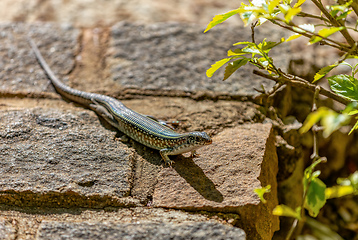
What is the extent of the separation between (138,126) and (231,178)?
118 centimetres

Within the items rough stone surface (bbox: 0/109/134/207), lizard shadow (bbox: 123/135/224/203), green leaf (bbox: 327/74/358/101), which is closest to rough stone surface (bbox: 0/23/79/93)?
rough stone surface (bbox: 0/109/134/207)

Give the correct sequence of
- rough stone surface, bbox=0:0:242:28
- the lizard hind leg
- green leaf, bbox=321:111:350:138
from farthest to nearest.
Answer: rough stone surface, bbox=0:0:242:28
the lizard hind leg
green leaf, bbox=321:111:350:138

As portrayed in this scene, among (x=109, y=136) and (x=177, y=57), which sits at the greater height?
(x=177, y=57)

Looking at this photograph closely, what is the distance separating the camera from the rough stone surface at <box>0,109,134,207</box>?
325 centimetres

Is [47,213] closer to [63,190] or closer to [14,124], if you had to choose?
[63,190]

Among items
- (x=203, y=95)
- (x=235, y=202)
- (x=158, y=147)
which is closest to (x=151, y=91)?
(x=203, y=95)

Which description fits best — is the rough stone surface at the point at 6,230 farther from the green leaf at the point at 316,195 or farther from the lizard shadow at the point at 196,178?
the green leaf at the point at 316,195

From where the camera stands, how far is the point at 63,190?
3.27 meters

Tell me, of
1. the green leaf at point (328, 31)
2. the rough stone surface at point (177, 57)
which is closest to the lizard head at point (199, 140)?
the rough stone surface at point (177, 57)

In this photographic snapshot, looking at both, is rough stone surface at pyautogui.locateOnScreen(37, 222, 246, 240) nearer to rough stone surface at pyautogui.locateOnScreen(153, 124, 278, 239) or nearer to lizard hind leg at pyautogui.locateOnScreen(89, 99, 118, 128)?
rough stone surface at pyautogui.locateOnScreen(153, 124, 278, 239)

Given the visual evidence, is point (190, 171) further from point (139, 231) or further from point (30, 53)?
point (30, 53)

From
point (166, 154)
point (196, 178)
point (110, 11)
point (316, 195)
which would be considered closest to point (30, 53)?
point (110, 11)

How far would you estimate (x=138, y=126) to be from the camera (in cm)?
410

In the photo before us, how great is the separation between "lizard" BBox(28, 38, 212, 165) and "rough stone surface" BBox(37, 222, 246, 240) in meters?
0.97
